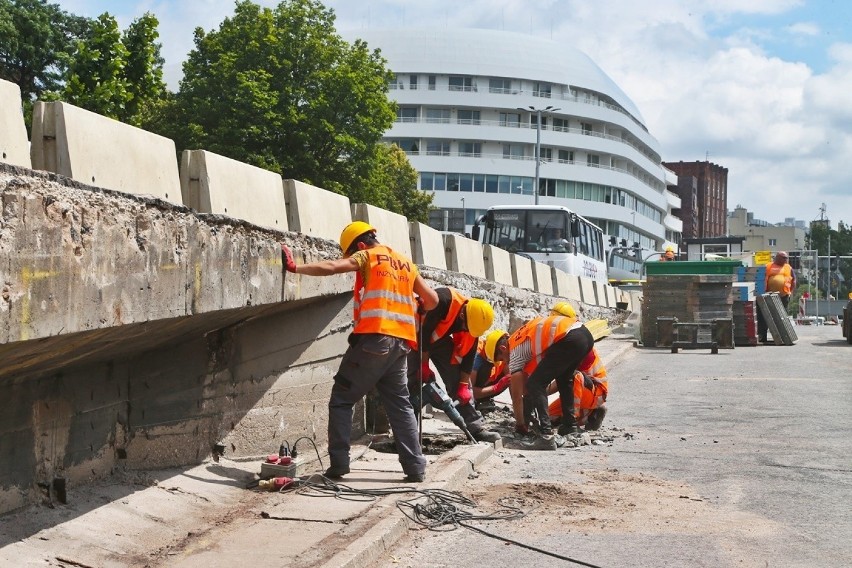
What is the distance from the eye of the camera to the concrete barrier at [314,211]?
27.2 feet

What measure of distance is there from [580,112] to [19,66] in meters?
60.8

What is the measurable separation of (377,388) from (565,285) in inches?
605

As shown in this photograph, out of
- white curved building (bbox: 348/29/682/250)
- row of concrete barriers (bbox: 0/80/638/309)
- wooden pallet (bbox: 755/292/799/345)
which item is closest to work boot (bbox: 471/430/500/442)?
row of concrete barriers (bbox: 0/80/638/309)

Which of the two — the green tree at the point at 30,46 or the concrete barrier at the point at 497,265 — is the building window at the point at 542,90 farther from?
the concrete barrier at the point at 497,265

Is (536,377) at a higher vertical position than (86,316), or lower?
lower

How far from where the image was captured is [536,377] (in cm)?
1016

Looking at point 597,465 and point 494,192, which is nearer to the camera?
point 597,465

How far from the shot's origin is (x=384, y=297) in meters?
7.64

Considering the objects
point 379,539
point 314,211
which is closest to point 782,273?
point 314,211

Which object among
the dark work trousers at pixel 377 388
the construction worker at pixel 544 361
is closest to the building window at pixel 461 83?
the construction worker at pixel 544 361

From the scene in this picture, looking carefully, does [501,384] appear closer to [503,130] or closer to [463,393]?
[463,393]

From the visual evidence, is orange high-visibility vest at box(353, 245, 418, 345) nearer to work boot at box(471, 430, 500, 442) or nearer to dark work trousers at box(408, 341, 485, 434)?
dark work trousers at box(408, 341, 485, 434)

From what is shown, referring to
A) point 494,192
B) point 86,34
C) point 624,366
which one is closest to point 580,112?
point 494,192

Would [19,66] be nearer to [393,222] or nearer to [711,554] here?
[393,222]
